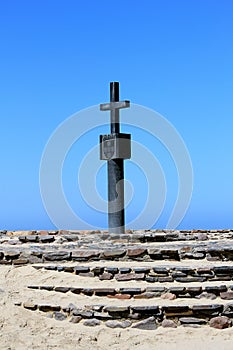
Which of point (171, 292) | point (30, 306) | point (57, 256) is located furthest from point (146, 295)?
point (57, 256)

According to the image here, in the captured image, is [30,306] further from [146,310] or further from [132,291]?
[146,310]

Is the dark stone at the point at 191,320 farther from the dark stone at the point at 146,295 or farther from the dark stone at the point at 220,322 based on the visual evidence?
the dark stone at the point at 146,295

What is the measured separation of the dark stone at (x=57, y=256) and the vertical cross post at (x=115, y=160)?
2.86 m

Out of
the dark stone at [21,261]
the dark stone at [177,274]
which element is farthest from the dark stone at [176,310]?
the dark stone at [21,261]

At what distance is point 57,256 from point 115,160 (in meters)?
3.29

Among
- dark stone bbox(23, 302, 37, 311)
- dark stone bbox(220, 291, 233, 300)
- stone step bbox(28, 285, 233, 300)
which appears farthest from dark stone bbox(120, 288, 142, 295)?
dark stone bbox(23, 302, 37, 311)

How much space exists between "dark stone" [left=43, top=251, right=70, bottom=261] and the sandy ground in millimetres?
773

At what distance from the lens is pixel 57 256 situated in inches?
364

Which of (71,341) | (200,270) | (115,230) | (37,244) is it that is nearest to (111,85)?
(115,230)

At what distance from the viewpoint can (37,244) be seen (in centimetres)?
1045

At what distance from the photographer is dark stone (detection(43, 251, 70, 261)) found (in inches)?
363

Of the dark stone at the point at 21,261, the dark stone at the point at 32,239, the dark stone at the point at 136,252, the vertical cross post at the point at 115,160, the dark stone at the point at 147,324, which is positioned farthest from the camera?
the vertical cross post at the point at 115,160

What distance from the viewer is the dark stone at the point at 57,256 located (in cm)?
921

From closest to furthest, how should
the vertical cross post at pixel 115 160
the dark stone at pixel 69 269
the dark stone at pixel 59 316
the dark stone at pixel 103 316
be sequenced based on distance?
the dark stone at pixel 103 316
the dark stone at pixel 59 316
the dark stone at pixel 69 269
the vertical cross post at pixel 115 160
